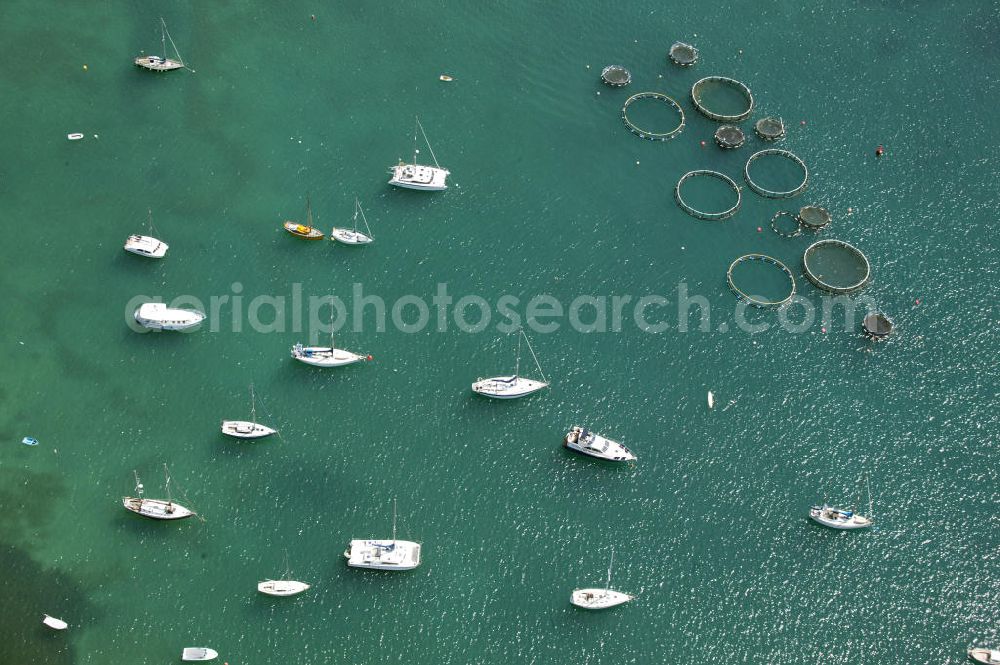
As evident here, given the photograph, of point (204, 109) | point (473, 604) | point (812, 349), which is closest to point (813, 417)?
point (812, 349)

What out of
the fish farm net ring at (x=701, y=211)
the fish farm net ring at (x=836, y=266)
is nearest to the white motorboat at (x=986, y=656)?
the fish farm net ring at (x=836, y=266)

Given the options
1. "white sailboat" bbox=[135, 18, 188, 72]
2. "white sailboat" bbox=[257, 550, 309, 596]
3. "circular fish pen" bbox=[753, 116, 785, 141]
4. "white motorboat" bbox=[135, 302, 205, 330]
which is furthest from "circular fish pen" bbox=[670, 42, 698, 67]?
"white sailboat" bbox=[257, 550, 309, 596]

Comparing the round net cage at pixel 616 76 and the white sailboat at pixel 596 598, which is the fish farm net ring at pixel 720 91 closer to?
the round net cage at pixel 616 76

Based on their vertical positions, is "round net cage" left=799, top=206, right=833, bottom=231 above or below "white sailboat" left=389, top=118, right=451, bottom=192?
below

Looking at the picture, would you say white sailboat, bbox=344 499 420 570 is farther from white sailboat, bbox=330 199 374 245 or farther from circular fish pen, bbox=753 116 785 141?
circular fish pen, bbox=753 116 785 141

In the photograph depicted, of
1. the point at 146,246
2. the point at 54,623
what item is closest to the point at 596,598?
the point at 54,623

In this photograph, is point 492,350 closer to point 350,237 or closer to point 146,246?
point 350,237
